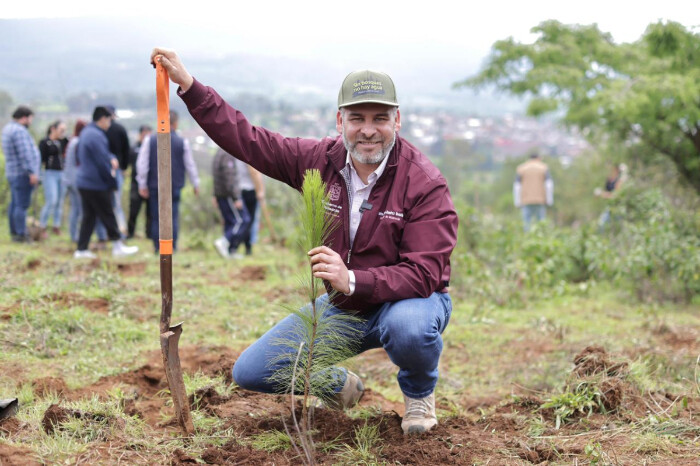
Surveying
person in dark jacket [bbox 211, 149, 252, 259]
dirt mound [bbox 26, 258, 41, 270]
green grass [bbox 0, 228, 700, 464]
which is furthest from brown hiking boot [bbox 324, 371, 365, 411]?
person in dark jacket [bbox 211, 149, 252, 259]

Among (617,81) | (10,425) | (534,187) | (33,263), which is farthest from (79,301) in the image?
(534,187)

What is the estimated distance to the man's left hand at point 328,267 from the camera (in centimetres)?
277

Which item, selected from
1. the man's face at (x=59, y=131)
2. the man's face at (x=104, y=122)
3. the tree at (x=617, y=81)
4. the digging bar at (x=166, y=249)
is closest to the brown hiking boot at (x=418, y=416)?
the digging bar at (x=166, y=249)

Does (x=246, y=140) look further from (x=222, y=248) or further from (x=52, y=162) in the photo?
(x=52, y=162)

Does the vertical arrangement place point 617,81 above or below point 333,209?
above

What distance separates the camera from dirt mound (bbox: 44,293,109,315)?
5141mm

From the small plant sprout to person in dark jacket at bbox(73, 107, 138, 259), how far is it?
214 inches

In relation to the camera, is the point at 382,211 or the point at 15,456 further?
the point at 382,211

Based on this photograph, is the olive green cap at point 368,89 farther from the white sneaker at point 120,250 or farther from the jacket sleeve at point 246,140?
the white sneaker at point 120,250

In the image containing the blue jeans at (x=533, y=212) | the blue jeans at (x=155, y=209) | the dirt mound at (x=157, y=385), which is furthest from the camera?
the blue jeans at (x=533, y=212)

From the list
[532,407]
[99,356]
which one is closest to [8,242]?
[99,356]

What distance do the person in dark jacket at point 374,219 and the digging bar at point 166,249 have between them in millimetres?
119

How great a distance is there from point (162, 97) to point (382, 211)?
1123 millimetres

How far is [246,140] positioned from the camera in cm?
319
